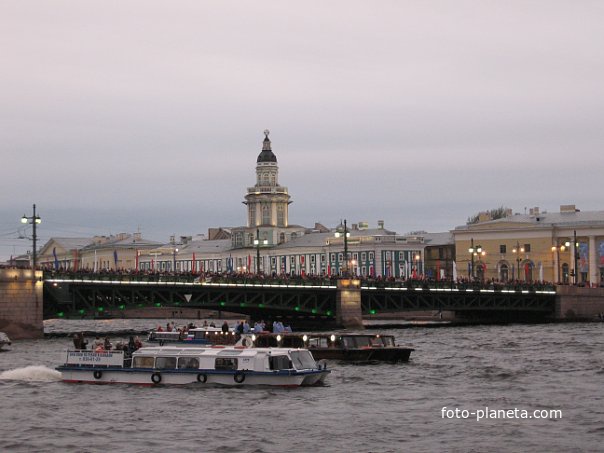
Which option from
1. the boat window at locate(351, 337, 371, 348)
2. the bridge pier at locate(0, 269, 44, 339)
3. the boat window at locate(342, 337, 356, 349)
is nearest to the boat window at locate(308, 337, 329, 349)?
the boat window at locate(342, 337, 356, 349)

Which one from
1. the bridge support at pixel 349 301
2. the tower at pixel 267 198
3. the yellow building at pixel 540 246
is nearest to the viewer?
the bridge support at pixel 349 301

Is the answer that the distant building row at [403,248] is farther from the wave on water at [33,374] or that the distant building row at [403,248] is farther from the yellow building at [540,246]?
the wave on water at [33,374]

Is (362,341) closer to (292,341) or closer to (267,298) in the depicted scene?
(292,341)

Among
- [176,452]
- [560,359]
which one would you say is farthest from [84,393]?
[560,359]

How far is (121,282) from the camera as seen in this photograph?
3469 inches

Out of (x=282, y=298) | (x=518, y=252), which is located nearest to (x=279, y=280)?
(x=282, y=298)

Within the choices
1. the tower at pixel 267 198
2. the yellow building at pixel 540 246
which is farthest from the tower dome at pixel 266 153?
the yellow building at pixel 540 246

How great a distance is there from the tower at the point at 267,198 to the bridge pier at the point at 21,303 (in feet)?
330

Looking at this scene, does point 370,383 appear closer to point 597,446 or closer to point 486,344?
point 597,446

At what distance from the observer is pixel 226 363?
169 ft

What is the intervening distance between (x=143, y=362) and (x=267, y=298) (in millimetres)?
46712

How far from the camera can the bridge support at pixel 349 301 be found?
96438 millimetres

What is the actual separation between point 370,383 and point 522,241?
98.8 m

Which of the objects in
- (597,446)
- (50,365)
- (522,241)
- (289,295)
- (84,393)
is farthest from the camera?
(522,241)
